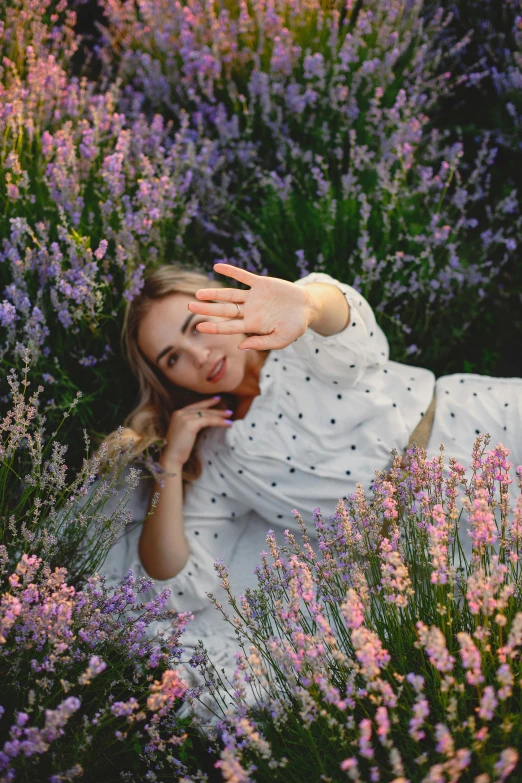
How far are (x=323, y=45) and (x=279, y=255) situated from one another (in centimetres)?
135

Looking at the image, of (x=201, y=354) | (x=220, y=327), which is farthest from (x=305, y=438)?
(x=220, y=327)

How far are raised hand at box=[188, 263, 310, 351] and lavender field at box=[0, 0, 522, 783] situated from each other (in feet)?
1.46

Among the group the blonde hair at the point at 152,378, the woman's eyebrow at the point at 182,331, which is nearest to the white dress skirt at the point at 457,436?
the blonde hair at the point at 152,378

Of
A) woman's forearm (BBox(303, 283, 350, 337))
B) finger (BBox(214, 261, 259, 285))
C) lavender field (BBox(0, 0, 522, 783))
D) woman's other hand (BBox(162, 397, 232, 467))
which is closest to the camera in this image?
lavender field (BBox(0, 0, 522, 783))

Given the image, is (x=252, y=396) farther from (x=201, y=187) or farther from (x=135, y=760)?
(x=135, y=760)

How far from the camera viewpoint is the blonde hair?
2.40 m

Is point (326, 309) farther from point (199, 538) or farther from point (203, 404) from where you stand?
point (199, 538)

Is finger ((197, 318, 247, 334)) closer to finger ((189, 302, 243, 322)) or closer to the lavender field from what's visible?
finger ((189, 302, 243, 322))

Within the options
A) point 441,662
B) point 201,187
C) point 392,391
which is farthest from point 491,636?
point 201,187

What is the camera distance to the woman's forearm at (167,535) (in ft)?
7.60

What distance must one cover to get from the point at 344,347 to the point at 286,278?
71 cm

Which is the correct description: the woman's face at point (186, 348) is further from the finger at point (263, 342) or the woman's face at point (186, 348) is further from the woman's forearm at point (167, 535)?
the finger at point (263, 342)

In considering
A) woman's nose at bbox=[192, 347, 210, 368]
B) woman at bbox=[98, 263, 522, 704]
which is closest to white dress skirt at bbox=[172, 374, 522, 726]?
woman at bbox=[98, 263, 522, 704]

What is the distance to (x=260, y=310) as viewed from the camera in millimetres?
1881
